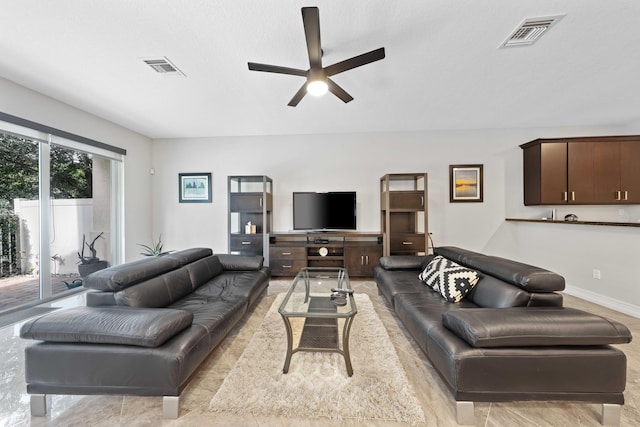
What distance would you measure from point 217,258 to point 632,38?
4605 mm

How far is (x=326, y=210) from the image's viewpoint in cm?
429

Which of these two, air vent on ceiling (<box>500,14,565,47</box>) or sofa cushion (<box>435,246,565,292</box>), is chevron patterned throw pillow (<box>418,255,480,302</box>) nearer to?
sofa cushion (<box>435,246,565,292</box>)

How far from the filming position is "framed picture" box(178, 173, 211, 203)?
467cm

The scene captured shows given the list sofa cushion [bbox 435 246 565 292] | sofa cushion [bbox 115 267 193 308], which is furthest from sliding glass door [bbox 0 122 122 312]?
sofa cushion [bbox 435 246 565 292]

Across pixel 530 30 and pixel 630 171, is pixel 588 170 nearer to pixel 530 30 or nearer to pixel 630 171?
pixel 630 171

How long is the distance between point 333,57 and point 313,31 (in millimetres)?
750

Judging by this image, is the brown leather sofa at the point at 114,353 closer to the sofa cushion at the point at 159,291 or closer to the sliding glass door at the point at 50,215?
the sofa cushion at the point at 159,291

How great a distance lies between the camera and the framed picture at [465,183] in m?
4.34

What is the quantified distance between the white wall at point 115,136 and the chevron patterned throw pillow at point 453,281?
16.1 ft

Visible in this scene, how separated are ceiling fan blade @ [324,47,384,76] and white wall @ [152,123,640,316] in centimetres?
261

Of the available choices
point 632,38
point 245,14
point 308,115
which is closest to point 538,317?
point 632,38

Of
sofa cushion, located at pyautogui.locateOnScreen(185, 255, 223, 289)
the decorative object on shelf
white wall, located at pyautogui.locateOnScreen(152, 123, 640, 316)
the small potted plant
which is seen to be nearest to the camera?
sofa cushion, located at pyautogui.locateOnScreen(185, 255, 223, 289)

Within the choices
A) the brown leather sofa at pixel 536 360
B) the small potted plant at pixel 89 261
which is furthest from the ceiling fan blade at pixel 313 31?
the small potted plant at pixel 89 261

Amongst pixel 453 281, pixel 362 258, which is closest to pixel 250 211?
pixel 362 258
